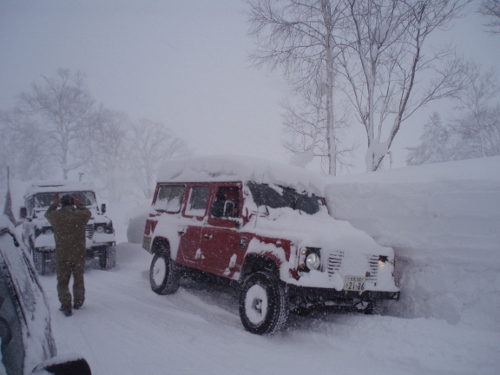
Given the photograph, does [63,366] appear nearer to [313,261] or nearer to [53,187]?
[313,261]

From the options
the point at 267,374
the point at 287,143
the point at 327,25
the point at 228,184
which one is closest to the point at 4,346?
the point at 267,374

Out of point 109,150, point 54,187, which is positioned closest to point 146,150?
point 109,150

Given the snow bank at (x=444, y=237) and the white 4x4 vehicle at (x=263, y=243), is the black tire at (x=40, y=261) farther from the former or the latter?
the snow bank at (x=444, y=237)

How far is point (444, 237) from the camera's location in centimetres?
509

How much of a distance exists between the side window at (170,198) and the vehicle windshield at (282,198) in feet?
6.64

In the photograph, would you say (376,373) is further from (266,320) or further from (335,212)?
(335,212)

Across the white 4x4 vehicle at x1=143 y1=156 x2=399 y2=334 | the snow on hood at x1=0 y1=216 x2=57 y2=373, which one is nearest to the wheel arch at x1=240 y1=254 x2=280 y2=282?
the white 4x4 vehicle at x1=143 y1=156 x2=399 y2=334

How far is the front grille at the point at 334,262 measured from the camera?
4.19m

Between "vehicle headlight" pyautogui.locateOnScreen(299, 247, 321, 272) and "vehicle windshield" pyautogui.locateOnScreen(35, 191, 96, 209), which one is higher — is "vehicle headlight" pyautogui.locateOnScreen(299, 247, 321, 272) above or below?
below

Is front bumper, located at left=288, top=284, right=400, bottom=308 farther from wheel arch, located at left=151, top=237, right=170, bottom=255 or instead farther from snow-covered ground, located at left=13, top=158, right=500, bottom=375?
wheel arch, located at left=151, top=237, right=170, bottom=255

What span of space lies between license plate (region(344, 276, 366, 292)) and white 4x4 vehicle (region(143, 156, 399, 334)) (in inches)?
0.5

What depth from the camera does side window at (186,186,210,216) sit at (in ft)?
19.7

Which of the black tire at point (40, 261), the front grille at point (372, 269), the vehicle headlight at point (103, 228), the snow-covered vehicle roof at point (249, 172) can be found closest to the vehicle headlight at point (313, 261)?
the front grille at point (372, 269)

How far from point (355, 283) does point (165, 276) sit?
3707 mm
